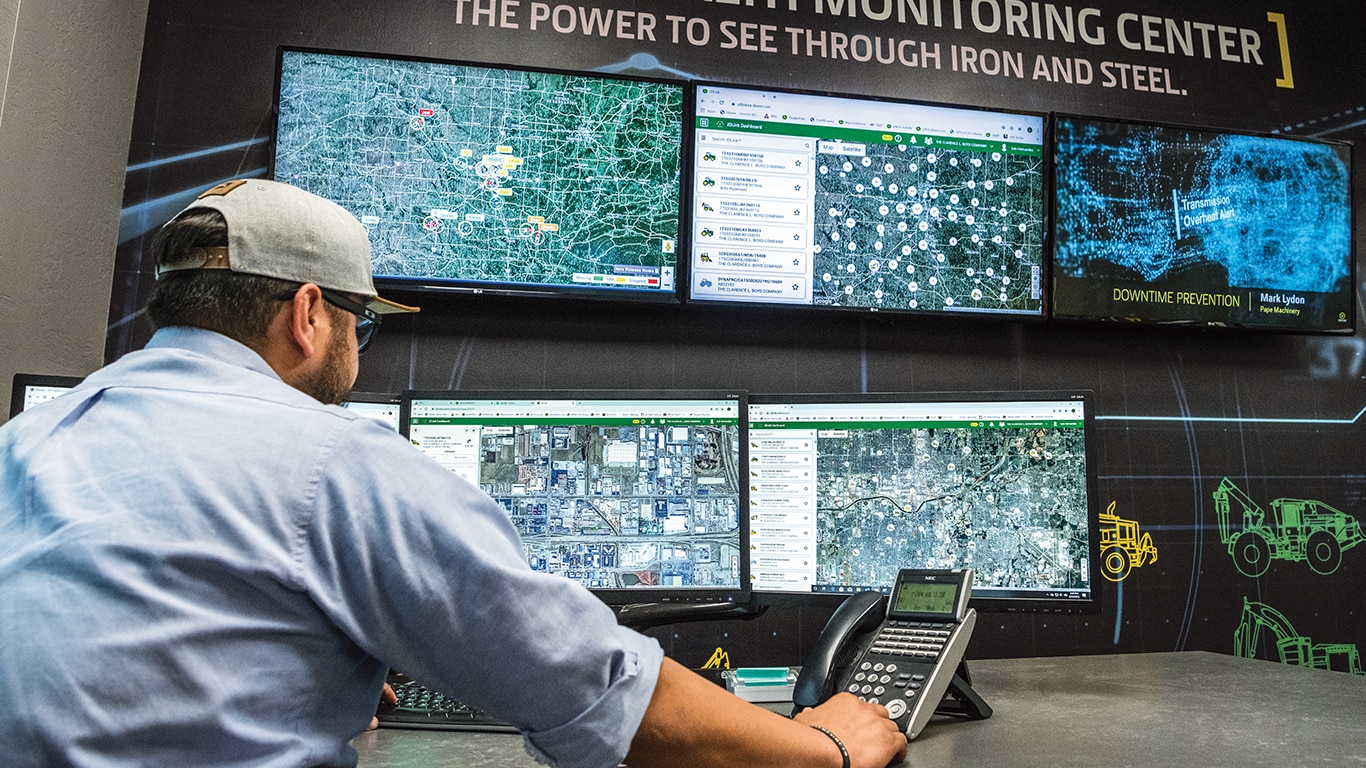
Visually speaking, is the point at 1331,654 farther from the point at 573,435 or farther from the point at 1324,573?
the point at 573,435

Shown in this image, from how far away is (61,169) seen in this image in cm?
169

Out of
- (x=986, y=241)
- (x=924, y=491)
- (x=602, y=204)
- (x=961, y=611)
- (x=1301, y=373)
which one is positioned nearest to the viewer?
(x=961, y=611)

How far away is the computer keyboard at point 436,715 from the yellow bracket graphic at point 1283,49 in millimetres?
2377

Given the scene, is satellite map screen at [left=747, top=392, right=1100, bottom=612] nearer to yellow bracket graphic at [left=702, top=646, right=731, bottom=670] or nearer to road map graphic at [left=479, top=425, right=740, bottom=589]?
road map graphic at [left=479, top=425, right=740, bottom=589]

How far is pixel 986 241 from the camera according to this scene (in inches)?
82.2

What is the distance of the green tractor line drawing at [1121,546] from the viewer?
6.95 feet

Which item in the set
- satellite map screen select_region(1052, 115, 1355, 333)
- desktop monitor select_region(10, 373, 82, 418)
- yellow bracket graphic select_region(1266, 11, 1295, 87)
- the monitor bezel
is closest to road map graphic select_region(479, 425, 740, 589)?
the monitor bezel

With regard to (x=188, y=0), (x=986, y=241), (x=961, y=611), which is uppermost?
(x=188, y=0)

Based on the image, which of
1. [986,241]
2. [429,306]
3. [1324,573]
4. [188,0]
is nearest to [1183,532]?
[1324,573]

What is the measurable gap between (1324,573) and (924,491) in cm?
126

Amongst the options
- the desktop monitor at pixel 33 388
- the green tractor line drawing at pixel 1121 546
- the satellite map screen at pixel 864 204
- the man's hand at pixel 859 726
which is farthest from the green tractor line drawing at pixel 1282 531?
the desktop monitor at pixel 33 388

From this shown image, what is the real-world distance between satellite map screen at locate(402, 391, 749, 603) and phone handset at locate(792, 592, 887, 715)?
10.6 inches

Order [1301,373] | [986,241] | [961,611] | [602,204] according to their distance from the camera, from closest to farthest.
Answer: [961,611] → [602,204] → [986,241] → [1301,373]

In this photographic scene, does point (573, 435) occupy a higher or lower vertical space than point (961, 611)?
higher
